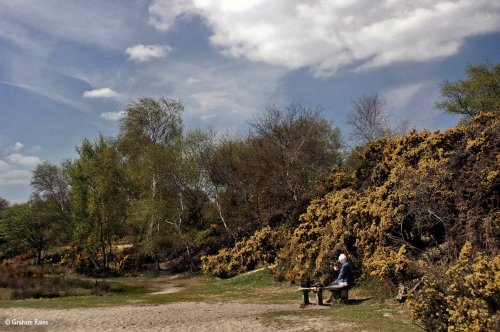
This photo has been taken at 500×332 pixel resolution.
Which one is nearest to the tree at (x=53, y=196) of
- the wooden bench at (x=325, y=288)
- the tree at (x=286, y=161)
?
the tree at (x=286, y=161)

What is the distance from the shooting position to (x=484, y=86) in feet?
124

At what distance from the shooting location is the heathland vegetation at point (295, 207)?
1356 cm

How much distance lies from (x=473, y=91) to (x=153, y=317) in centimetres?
3690

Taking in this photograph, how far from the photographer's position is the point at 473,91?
38.7 metres

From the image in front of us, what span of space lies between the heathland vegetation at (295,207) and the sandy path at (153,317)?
441 centimetres

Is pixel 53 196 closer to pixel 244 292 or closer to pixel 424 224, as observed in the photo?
pixel 244 292

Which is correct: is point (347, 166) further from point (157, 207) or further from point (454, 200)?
point (157, 207)

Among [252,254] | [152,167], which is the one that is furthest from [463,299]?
[152,167]

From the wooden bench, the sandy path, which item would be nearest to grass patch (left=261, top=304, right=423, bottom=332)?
the sandy path

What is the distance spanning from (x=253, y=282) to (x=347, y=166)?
32.5 ft

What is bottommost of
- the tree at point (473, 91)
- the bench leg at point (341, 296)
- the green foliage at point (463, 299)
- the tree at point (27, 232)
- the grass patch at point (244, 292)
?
the grass patch at point (244, 292)

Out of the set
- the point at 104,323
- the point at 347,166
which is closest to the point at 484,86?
the point at 347,166

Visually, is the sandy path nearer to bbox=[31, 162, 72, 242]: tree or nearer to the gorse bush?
the gorse bush

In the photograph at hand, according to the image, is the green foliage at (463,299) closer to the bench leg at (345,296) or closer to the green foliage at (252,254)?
the bench leg at (345,296)
